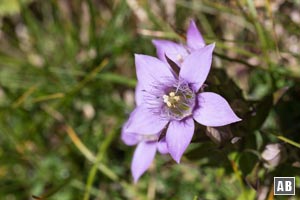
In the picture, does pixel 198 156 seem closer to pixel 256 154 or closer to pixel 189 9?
pixel 256 154

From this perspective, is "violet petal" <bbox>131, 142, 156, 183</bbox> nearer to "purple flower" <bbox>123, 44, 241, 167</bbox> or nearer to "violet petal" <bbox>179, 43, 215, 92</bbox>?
"purple flower" <bbox>123, 44, 241, 167</bbox>

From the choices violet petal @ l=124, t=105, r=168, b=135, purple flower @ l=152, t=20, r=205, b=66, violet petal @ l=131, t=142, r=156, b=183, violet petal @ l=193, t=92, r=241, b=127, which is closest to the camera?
violet petal @ l=193, t=92, r=241, b=127

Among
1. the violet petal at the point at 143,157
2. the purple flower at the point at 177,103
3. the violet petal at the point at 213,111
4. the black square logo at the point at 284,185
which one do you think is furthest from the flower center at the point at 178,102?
the black square logo at the point at 284,185

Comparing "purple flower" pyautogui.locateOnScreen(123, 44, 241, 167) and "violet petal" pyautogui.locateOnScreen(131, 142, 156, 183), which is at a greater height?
"purple flower" pyautogui.locateOnScreen(123, 44, 241, 167)

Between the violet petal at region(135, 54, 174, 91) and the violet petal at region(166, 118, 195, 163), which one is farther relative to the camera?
the violet petal at region(135, 54, 174, 91)

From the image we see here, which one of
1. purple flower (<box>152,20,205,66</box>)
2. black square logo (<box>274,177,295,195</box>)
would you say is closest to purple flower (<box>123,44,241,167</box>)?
purple flower (<box>152,20,205,66</box>)

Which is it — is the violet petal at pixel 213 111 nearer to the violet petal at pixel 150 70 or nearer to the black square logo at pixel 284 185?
the violet petal at pixel 150 70

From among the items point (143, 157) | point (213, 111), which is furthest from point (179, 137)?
point (143, 157)

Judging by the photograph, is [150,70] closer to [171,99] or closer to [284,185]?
[171,99]
